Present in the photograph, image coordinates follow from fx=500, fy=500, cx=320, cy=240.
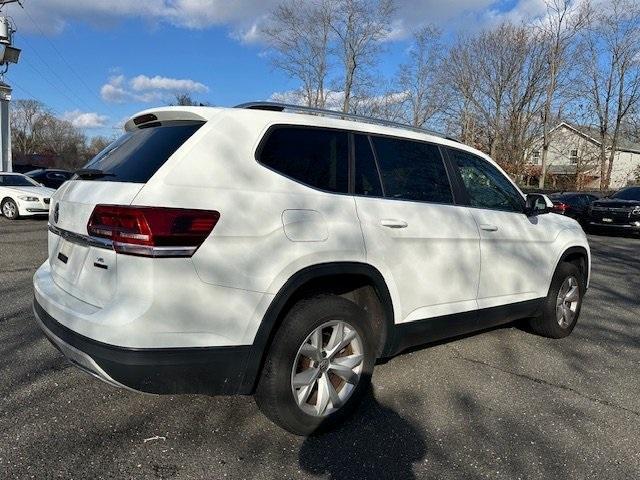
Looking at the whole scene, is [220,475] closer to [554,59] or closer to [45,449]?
[45,449]

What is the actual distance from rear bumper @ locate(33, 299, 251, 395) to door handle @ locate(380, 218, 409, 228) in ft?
3.75

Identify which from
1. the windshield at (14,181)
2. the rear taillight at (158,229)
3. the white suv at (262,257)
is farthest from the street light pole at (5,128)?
the rear taillight at (158,229)

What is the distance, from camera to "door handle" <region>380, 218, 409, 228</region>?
10.1 feet

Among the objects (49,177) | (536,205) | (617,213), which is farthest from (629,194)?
(49,177)

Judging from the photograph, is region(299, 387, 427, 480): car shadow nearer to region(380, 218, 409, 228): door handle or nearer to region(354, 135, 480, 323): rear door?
region(354, 135, 480, 323): rear door

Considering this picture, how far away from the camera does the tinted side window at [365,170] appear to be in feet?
10.2

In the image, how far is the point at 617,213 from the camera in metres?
15.8

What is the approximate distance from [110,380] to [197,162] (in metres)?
1.13

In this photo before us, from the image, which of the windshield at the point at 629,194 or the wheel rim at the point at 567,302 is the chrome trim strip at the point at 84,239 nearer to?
the wheel rim at the point at 567,302

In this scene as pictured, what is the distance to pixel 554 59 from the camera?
31.6 m

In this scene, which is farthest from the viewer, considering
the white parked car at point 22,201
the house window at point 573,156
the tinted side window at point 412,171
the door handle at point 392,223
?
the house window at point 573,156

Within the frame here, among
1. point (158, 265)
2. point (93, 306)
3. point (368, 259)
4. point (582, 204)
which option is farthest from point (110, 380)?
point (582, 204)

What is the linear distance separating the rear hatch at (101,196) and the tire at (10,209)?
1294 cm

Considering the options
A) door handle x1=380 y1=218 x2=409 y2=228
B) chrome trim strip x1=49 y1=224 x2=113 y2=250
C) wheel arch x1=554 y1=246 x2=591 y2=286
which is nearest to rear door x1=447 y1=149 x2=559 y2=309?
wheel arch x1=554 y1=246 x2=591 y2=286
